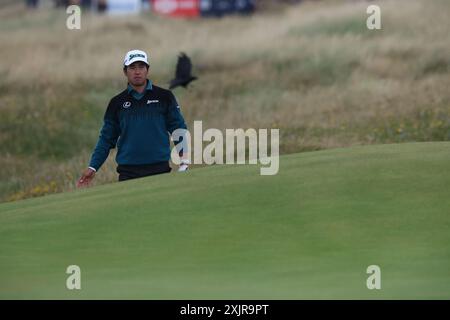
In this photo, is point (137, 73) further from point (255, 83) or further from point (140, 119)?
point (255, 83)

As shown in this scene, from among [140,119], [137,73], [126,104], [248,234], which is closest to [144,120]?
[140,119]

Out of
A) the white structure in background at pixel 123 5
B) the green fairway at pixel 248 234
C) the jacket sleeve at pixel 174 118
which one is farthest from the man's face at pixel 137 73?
the white structure in background at pixel 123 5

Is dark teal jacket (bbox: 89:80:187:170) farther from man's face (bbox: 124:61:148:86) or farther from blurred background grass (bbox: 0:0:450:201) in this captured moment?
blurred background grass (bbox: 0:0:450:201)

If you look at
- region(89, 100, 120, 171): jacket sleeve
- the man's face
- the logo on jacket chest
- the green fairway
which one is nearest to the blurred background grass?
region(89, 100, 120, 171): jacket sleeve

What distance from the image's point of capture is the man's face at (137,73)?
376 inches

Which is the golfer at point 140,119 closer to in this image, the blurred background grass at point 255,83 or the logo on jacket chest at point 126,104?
the logo on jacket chest at point 126,104

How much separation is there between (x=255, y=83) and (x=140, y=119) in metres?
14.8

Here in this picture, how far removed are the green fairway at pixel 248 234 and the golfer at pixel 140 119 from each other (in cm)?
26

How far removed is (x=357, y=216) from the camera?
8.02 metres

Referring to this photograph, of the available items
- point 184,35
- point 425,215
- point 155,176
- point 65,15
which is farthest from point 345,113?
point 65,15

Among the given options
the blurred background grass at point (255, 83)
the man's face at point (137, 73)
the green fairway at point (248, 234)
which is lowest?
the green fairway at point (248, 234)

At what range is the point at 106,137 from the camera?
9.88 m

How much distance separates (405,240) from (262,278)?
46.0 inches

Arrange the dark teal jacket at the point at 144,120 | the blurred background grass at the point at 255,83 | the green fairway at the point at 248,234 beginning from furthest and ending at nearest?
the blurred background grass at the point at 255,83 < the dark teal jacket at the point at 144,120 < the green fairway at the point at 248,234
